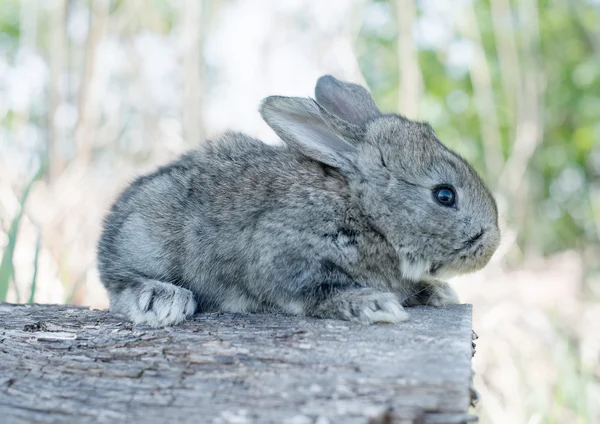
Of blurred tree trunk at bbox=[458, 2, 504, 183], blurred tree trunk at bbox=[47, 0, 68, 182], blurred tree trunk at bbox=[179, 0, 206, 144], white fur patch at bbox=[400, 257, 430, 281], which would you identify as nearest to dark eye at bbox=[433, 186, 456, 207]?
white fur patch at bbox=[400, 257, 430, 281]

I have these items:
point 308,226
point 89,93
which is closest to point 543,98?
point 89,93

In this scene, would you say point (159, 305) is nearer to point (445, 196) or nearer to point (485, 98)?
point (445, 196)

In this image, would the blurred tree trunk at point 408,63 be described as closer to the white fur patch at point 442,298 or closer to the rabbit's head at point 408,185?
the rabbit's head at point 408,185

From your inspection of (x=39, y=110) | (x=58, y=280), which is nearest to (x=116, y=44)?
(x=39, y=110)

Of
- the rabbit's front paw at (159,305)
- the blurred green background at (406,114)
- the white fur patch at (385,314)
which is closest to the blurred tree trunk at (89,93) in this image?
the blurred green background at (406,114)

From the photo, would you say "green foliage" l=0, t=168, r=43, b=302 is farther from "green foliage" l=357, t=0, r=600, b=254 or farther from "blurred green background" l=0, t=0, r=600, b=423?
"green foliage" l=357, t=0, r=600, b=254

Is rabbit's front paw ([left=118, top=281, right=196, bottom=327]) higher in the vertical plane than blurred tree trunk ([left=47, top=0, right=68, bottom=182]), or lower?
lower
